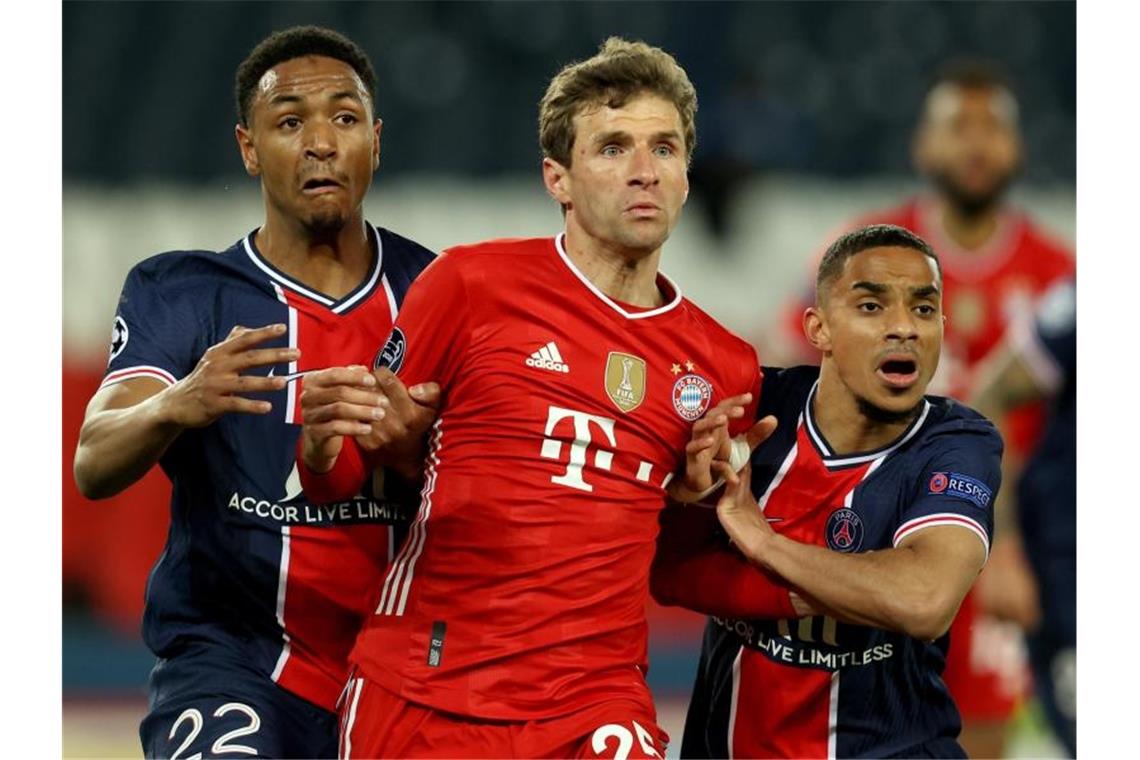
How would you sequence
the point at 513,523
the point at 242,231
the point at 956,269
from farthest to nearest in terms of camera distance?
the point at 242,231 → the point at 956,269 → the point at 513,523

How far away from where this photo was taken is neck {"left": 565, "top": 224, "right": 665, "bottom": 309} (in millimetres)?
3707

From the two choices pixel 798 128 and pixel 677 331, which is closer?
pixel 677 331

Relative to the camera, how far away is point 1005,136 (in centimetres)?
709

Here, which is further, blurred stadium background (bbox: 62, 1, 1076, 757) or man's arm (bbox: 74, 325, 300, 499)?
blurred stadium background (bbox: 62, 1, 1076, 757)

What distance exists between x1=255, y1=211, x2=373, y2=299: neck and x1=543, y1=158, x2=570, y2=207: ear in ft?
1.70

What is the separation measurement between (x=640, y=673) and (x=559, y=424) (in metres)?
0.58

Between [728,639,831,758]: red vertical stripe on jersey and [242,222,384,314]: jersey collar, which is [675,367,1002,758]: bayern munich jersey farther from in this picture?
[242,222,384,314]: jersey collar

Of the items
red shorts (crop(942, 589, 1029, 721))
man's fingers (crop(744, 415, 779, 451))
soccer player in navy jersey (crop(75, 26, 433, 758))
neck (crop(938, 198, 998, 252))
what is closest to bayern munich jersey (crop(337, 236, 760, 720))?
man's fingers (crop(744, 415, 779, 451))

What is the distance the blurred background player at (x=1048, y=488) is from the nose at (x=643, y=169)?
3.01 m

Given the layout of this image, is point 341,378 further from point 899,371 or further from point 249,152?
point 899,371

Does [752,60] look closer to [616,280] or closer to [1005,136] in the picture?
[1005,136]

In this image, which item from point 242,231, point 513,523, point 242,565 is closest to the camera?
point 513,523

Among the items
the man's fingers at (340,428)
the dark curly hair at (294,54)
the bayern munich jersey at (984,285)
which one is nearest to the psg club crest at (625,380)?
the man's fingers at (340,428)

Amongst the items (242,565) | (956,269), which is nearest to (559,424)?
(242,565)
